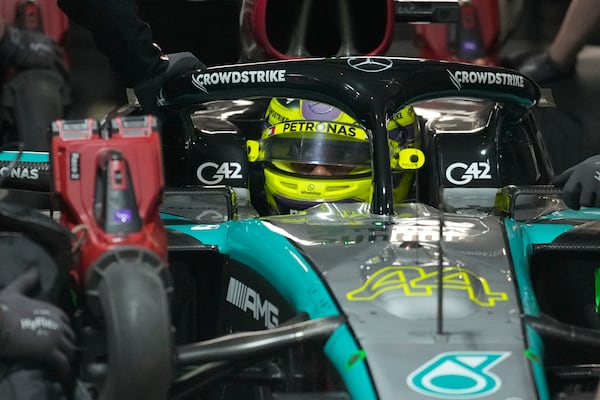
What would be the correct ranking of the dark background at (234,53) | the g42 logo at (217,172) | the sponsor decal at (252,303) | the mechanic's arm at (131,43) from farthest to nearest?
the dark background at (234,53)
the g42 logo at (217,172)
the mechanic's arm at (131,43)
the sponsor decal at (252,303)

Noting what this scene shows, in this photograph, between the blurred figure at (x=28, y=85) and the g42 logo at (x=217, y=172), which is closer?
the g42 logo at (x=217, y=172)

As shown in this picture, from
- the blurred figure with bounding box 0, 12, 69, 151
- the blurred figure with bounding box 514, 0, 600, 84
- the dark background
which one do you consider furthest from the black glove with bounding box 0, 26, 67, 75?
the blurred figure with bounding box 514, 0, 600, 84

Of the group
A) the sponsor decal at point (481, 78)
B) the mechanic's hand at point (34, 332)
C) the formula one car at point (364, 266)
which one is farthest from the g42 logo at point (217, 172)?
the mechanic's hand at point (34, 332)

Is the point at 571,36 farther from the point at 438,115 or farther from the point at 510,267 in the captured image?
the point at 510,267

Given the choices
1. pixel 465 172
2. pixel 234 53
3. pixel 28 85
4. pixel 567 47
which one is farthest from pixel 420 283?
pixel 567 47

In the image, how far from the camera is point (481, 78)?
10.2ft

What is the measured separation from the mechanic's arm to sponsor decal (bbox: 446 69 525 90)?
2.56 feet

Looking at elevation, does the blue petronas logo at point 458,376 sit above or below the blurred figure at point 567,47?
below

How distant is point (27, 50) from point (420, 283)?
12.4 ft

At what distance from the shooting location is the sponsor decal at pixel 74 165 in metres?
2.45

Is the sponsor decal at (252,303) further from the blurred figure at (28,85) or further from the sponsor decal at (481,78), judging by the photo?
the blurred figure at (28,85)

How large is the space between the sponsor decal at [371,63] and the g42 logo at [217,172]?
58 cm

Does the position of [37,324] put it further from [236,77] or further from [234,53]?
[234,53]

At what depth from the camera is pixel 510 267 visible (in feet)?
8.14
